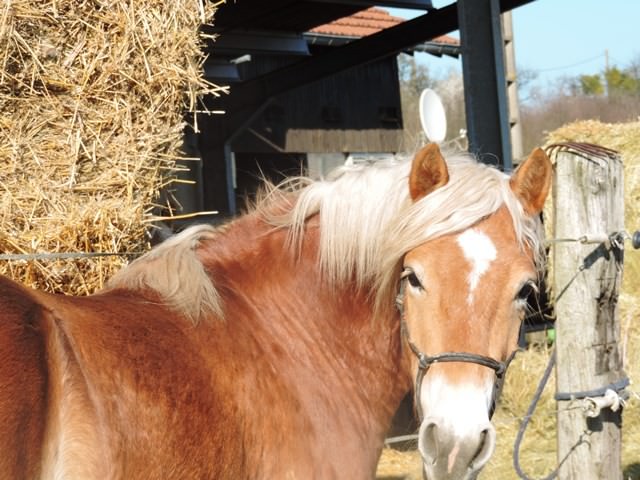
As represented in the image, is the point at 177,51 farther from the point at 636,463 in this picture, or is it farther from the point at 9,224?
the point at 636,463

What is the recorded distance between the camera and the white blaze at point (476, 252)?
2484 millimetres

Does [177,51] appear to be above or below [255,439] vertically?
above

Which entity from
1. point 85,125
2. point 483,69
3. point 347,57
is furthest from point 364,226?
point 347,57

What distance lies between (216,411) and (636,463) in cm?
368

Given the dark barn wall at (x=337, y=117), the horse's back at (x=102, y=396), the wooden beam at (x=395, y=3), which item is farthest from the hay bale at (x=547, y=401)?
the dark barn wall at (x=337, y=117)

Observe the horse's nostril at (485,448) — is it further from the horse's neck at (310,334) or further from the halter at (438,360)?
the horse's neck at (310,334)

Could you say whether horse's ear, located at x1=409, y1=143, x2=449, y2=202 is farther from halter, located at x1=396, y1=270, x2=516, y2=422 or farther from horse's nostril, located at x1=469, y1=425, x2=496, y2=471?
Answer: horse's nostril, located at x1=469, y1=425, x2=496, y2=471

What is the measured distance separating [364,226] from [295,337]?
44 cm

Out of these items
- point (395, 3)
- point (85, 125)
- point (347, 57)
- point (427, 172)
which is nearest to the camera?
point (427, 172)

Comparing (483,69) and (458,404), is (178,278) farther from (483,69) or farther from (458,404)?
(483,69)

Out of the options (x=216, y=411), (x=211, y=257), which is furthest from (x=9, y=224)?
(x=216, y=411)

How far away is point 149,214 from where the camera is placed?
3.96 meters

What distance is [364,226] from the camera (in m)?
2.79

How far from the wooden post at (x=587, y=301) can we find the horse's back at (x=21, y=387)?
1978mm
